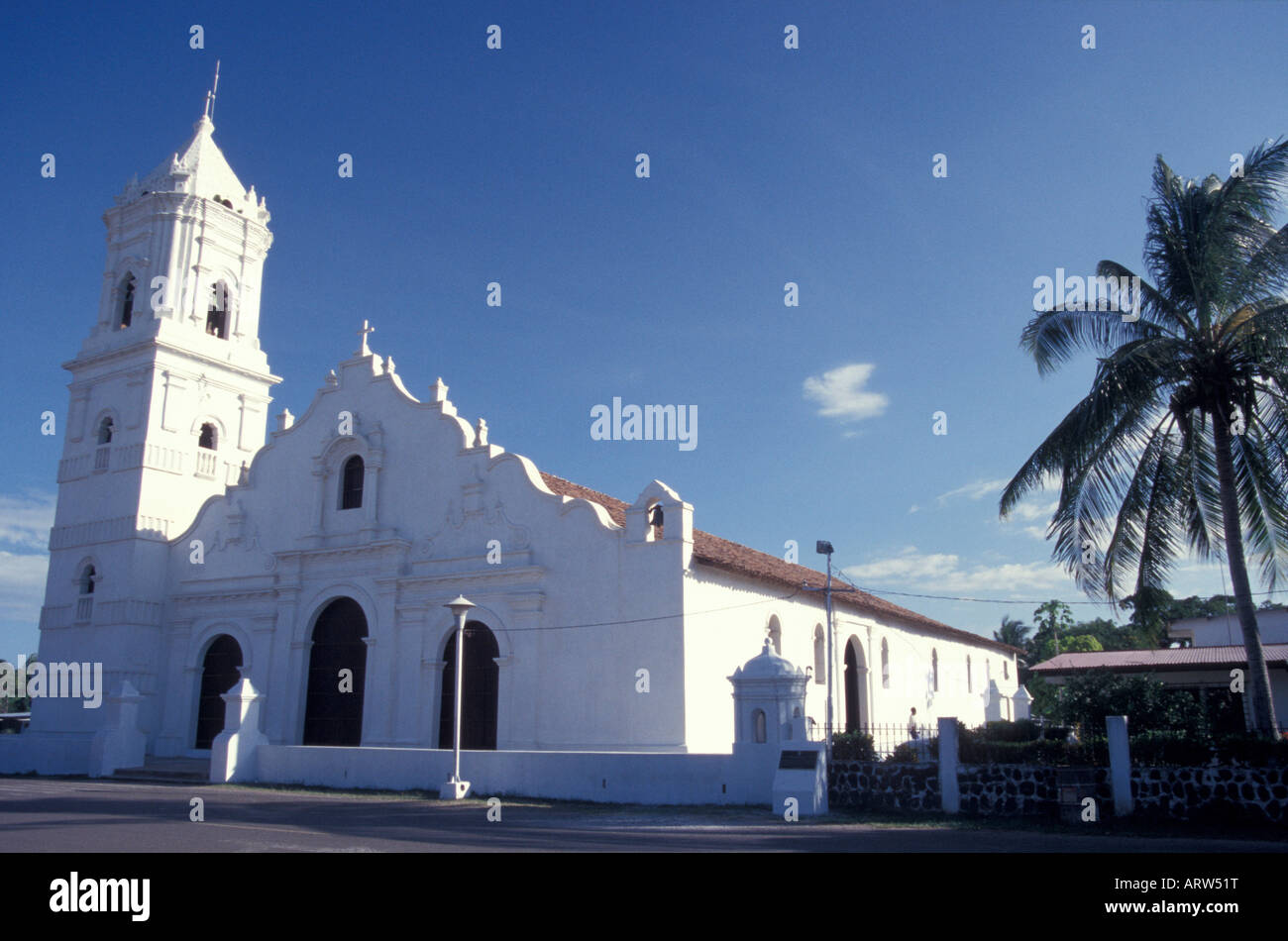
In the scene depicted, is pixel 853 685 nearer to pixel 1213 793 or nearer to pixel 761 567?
pixel 761 567

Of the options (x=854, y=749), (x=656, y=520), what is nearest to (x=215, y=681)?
(x=656, y=520)

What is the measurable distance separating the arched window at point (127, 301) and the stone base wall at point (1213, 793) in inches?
1094

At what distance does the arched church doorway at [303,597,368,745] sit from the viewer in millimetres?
22500

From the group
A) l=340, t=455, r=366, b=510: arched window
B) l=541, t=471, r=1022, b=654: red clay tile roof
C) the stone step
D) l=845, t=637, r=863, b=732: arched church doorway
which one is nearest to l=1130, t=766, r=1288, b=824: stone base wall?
l=541, t=471, r=1022, b=654: red clay tile roof

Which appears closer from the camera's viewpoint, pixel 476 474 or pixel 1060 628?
pixel 476 474

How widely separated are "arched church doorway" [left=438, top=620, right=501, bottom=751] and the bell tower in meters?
9.35

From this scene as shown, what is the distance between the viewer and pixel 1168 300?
50.5 feet

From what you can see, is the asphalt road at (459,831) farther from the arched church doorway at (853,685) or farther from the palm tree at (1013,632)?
the palm tree at (1013,632)

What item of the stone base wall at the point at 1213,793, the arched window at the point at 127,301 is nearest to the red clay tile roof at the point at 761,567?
the stone base wall at the point at 1213,793

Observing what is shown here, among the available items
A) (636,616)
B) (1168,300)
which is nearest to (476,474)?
(636,616)

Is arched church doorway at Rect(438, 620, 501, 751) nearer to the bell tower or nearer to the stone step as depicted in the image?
the stone step

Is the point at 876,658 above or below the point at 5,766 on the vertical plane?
above

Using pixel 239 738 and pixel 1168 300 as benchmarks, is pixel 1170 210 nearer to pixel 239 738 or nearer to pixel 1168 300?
pixel 1168 300
